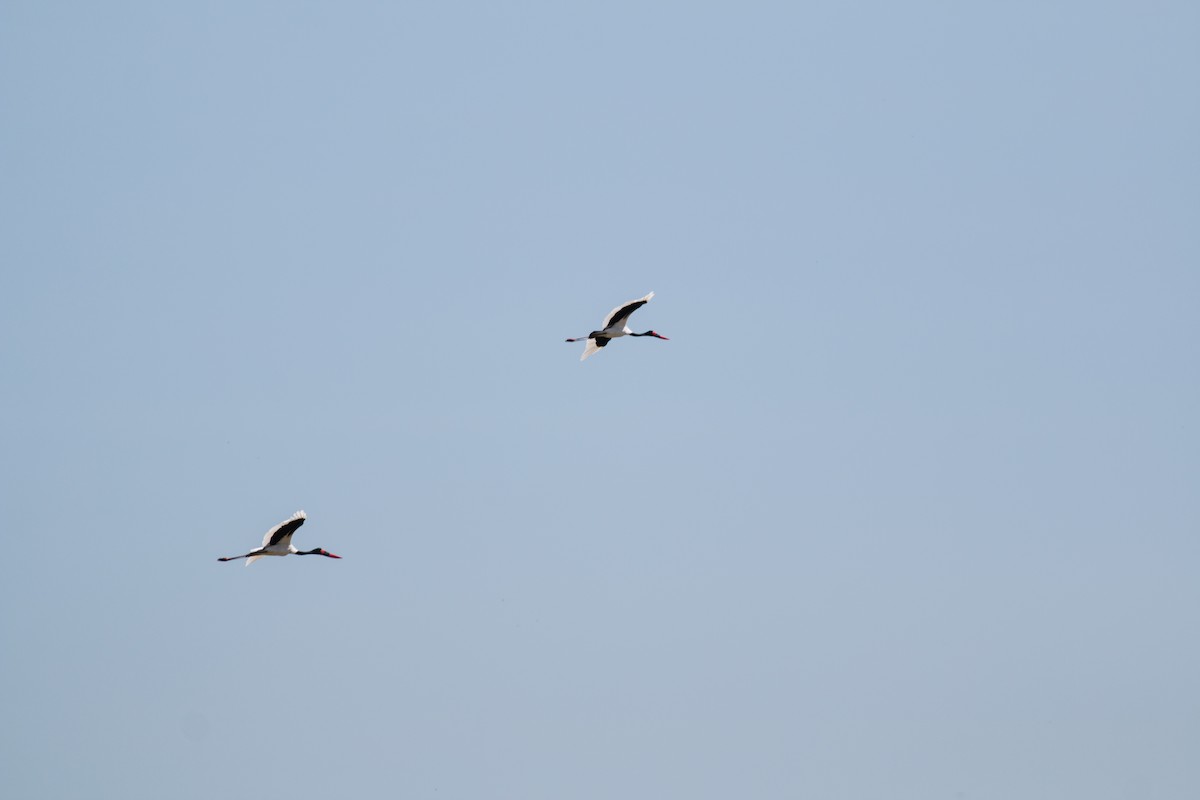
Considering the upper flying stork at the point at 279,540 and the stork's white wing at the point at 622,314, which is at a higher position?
the stork's white wing at the point at 622,314

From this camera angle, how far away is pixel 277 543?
8506 cm

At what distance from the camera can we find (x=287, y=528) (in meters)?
83.8

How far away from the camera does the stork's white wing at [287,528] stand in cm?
8281

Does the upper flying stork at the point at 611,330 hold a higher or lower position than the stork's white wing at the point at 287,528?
higher

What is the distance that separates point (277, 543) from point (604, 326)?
16.6 meters

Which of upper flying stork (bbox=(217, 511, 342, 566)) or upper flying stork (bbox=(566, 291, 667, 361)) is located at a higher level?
upper flying stork (bbox=(566, 291, 667, 361))

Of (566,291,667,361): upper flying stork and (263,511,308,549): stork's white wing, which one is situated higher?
(566,291,667,361): upper flying stork

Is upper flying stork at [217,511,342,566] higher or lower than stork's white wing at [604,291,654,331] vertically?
lower

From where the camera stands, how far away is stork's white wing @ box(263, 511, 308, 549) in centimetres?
8281

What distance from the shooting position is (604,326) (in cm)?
9269

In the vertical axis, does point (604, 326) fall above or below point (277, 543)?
above

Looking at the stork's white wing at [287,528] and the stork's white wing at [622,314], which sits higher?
the stork's white wing at [622,314]

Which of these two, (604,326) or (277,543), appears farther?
(604,326)

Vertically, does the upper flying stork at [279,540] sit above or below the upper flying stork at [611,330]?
below
